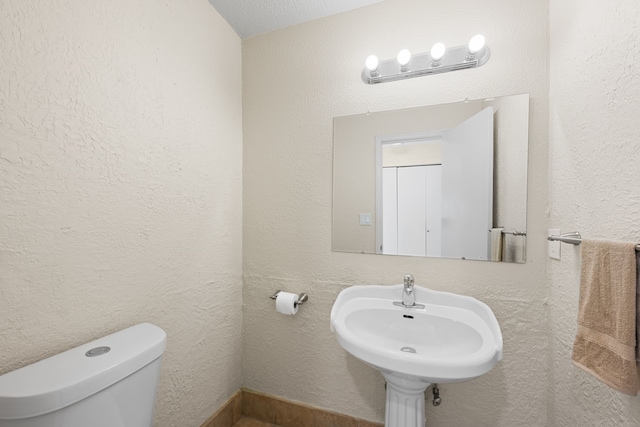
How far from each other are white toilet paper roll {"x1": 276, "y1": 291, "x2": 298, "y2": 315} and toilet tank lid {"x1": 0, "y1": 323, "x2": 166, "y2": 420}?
569 millimetres

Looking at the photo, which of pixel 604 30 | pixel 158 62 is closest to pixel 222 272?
pixel 158 62

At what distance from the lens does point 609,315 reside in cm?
68

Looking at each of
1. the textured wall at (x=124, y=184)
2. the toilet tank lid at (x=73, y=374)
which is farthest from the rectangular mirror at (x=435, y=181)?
the toilet tank lid at (x=73, y=374)

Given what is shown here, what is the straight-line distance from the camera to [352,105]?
135 centimetres

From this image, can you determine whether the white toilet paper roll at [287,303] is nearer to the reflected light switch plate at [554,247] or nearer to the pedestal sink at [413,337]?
the pedestal sink at [413,337]

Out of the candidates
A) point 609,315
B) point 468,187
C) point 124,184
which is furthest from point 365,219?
point 124,184

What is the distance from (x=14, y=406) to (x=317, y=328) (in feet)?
3.55

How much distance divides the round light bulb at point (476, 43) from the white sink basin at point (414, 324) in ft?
3.45

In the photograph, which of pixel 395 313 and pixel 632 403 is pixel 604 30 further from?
pixel 395 313

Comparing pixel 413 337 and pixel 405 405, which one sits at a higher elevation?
pixel 413 337

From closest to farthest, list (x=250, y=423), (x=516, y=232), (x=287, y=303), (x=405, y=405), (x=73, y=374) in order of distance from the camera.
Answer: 1. (x=73, y=374)
2. (x=405, y=405)
3. (x=516, y=232)
4. (x=287, y=303)
5. (x=250, y=423)

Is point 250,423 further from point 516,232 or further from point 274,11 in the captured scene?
point 274,11

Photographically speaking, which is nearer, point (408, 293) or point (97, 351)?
point (97, 351)

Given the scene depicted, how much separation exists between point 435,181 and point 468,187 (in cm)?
14
